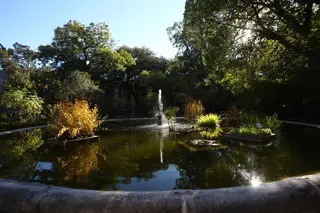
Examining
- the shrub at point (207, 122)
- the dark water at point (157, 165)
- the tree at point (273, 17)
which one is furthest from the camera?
the shrub at point (207, 122)

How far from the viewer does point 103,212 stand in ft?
7.00

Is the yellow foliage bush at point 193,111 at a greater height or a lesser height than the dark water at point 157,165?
greater

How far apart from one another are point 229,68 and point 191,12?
7.22ft

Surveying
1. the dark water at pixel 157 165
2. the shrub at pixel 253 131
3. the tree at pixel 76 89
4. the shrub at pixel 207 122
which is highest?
the tree at pixel 76 89

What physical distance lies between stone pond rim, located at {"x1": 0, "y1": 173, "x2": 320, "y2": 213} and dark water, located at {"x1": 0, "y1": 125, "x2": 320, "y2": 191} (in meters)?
1.00

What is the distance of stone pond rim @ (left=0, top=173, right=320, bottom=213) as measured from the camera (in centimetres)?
211

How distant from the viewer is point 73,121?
7.07 meters

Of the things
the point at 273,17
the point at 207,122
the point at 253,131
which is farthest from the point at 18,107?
the point at 273,17

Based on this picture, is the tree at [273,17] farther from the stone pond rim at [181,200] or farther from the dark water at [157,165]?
the stone pond rim at [181,200]

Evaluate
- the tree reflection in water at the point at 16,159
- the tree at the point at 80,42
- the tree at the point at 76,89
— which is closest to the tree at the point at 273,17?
the tree reflection in water at the point at 16,159

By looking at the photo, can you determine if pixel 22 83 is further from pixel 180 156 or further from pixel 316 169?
pixel 316 169

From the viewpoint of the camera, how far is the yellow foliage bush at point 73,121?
693cm

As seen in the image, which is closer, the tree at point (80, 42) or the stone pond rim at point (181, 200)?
the stone pond rim at point (181, 200)

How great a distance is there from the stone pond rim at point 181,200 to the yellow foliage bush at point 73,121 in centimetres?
454
